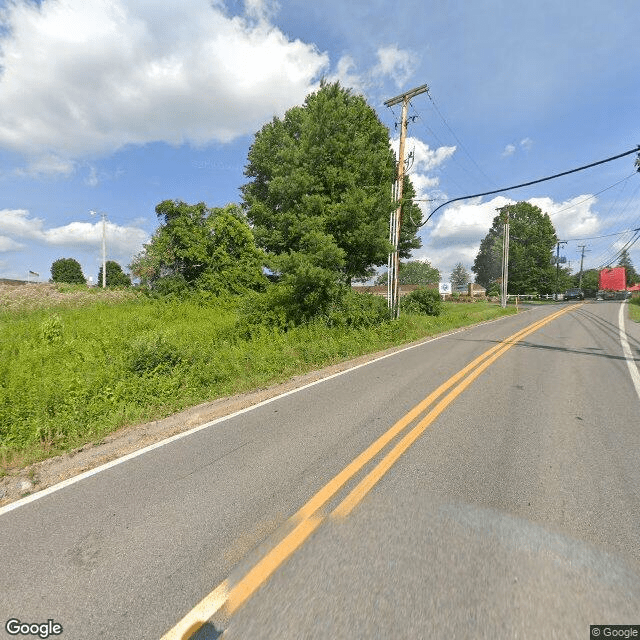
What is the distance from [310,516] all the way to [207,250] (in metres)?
24.3

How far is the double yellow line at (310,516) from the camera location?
85.0 inches

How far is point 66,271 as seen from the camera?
212 feet

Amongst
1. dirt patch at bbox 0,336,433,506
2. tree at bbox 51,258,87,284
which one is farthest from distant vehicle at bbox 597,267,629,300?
tree at bbox 51,258,87,284

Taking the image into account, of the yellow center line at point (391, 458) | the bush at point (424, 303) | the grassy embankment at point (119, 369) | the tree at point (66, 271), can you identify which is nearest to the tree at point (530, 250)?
the bush at point (424, 303)

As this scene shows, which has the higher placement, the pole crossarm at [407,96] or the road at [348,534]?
the pole crossarm at [407,96]

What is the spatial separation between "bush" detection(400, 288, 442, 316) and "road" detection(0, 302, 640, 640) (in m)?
22.3

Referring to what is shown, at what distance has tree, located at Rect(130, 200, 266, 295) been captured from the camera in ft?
80.7

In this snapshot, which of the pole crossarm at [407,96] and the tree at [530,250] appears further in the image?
the tree at [530,250]

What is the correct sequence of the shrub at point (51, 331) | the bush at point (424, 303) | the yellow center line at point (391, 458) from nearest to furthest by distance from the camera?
the yellow center line at point (391, 458)
the shrub at point (51, 331)
the bush at point (424, 303)

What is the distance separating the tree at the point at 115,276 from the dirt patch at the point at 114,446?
48.4 meters

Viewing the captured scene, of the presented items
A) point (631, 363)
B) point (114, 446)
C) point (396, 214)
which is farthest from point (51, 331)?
point (631, 363)

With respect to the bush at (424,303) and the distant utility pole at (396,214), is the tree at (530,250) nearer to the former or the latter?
the bush at (424,303)

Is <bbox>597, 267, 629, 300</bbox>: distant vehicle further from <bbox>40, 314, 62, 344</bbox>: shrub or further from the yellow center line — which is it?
<bbox>40, 314, 62, 344</bbox>: shrub

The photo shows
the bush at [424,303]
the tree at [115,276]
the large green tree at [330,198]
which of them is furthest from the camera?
the tree at [115,276]
